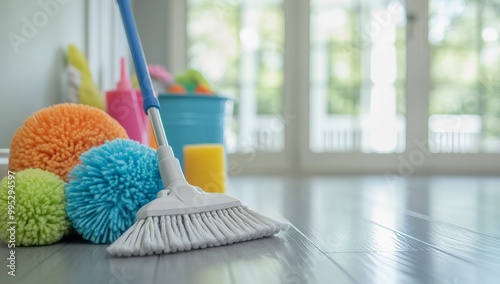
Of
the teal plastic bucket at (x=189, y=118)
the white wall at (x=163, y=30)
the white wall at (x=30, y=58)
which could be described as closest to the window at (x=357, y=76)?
the white wall at (x=163, y=30)

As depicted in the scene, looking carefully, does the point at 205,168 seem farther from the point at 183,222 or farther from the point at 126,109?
the point at 183,222

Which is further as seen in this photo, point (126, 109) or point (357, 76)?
point (357, 76)

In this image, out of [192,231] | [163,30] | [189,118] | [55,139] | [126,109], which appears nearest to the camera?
[192,231]

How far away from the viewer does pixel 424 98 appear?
3283 millimetres

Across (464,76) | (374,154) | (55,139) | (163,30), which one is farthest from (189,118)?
(464,76)

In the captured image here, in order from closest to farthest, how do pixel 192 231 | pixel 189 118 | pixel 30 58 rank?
1. pixel 192 231
2. pixel 30 58
3. pixel 189 118

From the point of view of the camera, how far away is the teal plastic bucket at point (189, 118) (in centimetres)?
177

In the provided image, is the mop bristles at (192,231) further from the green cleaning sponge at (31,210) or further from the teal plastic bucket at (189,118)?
the teal plastic bucket at (189,118)

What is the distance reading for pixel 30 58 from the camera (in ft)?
4.05

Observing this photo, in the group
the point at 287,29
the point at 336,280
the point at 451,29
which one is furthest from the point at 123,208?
the point at 451,29

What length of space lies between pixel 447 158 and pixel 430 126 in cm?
22

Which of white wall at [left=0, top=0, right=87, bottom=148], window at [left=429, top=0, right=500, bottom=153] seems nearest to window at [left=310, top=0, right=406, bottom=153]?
window at [left=429, top=0, right=500, bottom=153]

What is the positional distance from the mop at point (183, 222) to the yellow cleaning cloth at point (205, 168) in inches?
17.8

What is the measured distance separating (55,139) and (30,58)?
1.26 feet
